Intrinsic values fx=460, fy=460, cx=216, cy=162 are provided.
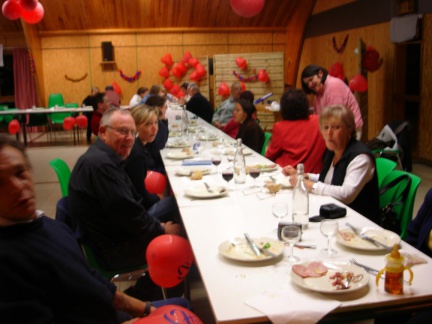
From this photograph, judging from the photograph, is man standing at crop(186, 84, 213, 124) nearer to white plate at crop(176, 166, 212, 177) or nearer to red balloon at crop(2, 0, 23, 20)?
red balloon at crop(2, 0, 23, 20)

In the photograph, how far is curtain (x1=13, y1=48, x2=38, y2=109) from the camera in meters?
13.7

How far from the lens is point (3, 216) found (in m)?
1.43

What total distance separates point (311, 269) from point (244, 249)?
330 millimetres

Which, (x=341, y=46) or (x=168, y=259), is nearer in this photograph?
(x=168, y=259)

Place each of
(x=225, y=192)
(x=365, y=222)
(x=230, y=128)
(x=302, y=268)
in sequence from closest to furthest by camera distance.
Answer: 1. (x=302, y=268)
2. (x=365, y=222)
3. (x=225, y=192)
4. (x=230, y=128)

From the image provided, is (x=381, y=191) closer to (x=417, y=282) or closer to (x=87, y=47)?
(x=417, y=282)

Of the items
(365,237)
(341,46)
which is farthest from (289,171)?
(341,46)

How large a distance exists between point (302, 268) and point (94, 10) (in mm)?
12772

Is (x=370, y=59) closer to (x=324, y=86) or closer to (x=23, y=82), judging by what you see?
(x=324, y=86)

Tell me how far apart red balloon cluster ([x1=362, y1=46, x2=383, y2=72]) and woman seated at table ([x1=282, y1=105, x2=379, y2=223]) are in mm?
6503

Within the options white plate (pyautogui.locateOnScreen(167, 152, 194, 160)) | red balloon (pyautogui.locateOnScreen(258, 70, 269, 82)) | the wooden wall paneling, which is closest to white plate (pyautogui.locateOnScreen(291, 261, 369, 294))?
white plate (pyautogui.locateOnScreen(167, 152, 194, 160))

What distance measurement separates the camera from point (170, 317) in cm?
176

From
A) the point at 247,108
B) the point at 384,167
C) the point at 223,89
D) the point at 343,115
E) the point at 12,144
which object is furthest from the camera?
the point at 223,89

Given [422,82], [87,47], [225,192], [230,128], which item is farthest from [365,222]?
[87,47]
